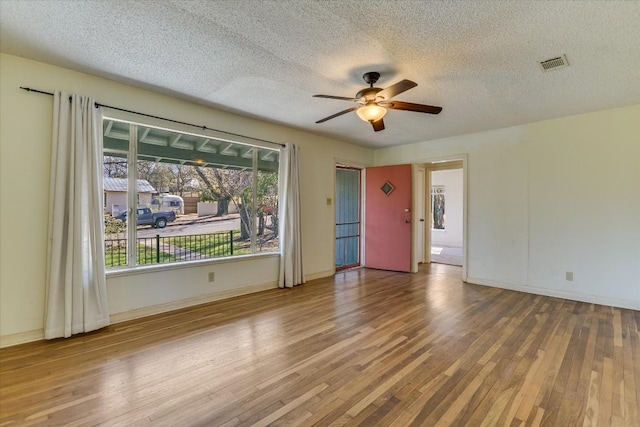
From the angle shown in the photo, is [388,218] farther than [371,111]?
Yes

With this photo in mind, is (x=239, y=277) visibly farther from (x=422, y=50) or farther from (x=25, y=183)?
(x=422, y=50)

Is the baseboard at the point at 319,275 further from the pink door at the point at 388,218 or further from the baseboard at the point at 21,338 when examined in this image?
the baseboard at the point at 21,338

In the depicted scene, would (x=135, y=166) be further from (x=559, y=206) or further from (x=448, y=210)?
(x=448, y=210)

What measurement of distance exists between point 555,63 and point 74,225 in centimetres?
461

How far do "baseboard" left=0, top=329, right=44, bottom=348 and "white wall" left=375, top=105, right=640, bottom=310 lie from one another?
558cm

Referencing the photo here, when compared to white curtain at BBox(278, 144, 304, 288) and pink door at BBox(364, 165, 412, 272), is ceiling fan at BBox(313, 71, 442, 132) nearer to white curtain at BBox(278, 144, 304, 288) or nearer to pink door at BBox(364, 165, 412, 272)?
white curtain at BBox(278, 144, 304, 288)

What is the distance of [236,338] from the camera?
276cm

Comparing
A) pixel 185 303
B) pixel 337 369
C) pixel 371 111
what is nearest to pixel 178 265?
pixel 185 303

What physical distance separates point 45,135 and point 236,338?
8.55 ft

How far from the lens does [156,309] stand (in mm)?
3377

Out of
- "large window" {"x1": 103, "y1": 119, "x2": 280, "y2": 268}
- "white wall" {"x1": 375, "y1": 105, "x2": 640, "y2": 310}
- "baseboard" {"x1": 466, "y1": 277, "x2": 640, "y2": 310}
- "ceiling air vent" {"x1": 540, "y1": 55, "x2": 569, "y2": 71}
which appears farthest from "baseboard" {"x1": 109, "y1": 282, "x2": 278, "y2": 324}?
"ceiling air vent" {"x1": 540, "y1": 55, "x2": 569, "y2": 71}

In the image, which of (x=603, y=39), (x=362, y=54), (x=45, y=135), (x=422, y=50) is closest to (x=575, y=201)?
(x=603, y=39)

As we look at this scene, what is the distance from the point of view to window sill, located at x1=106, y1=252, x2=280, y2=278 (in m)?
3.14

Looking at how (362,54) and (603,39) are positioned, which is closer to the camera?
(603,39)
